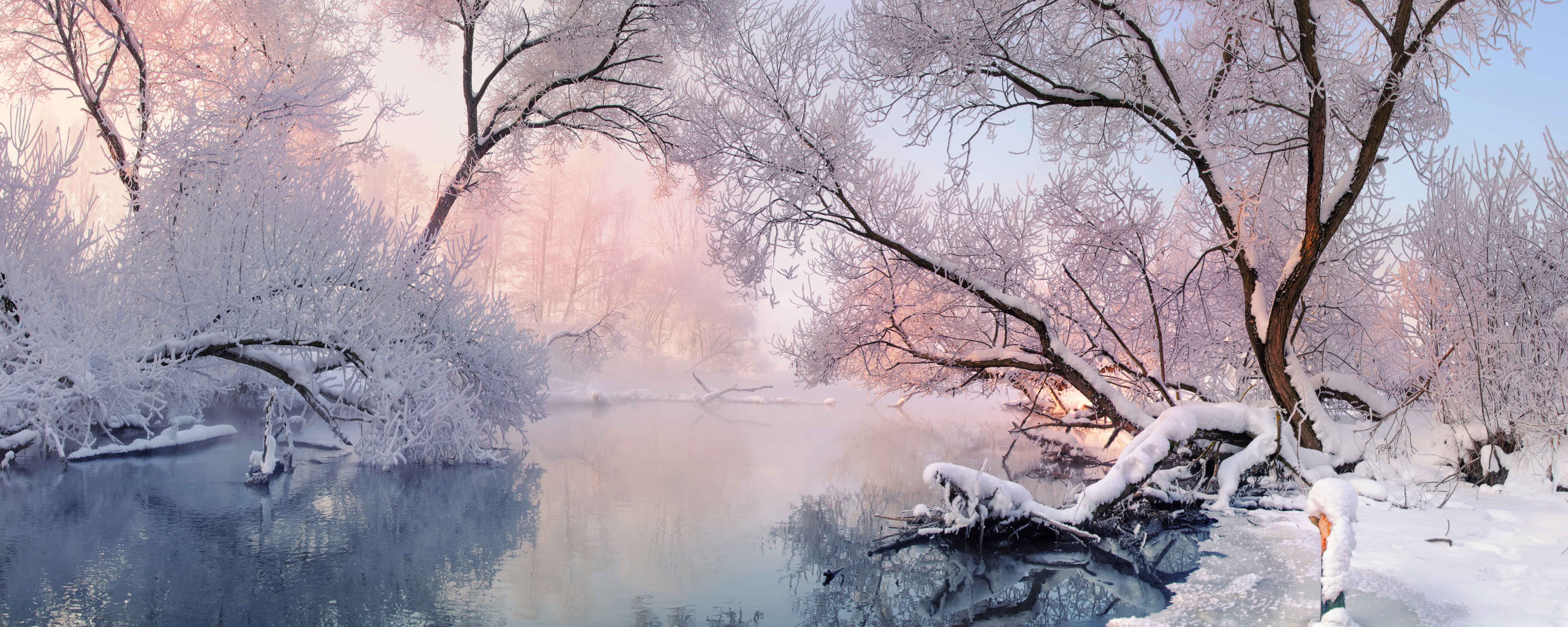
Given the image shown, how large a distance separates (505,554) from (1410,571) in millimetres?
5318

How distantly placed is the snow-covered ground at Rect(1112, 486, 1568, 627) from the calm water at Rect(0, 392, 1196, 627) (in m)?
0.33

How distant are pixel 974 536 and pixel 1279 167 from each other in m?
5.76

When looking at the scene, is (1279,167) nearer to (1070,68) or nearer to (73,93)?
(1070,68)

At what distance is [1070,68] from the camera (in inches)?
322

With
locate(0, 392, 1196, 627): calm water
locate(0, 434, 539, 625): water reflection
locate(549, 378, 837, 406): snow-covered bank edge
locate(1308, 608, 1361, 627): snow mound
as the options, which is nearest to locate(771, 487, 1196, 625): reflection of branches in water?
locate(0, 392, 1196, 627): calm water

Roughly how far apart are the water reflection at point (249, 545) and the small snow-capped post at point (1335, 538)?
389 cm

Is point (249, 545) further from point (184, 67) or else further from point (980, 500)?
point (184, 67)

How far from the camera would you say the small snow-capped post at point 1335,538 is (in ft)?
10.8

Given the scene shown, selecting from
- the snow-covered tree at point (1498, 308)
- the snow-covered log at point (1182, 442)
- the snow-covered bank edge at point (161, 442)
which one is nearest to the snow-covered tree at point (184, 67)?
the snow-covered bank edge at point (161, 442)

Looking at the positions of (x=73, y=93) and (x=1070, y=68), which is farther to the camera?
(x=73, y=93)

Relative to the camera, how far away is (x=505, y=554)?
5.48m

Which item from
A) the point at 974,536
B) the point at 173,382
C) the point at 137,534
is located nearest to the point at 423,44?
the point at 173,382

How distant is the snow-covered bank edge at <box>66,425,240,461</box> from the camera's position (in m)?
8.80

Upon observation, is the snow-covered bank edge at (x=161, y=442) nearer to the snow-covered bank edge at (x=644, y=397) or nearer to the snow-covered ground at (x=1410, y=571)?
the snow-covered bank edge at (x=644, y=397)
